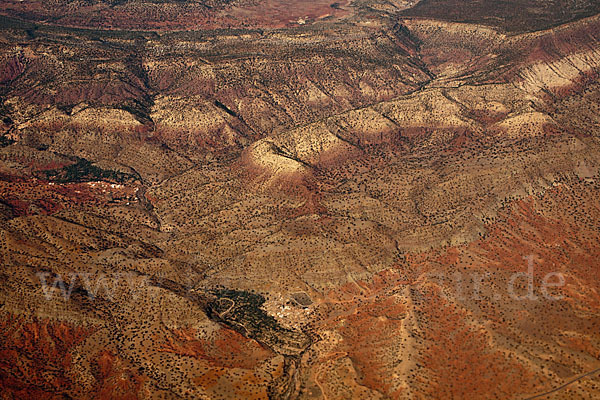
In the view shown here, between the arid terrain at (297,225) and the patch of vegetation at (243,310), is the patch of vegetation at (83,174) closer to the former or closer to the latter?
the arid terrain at (297,225)

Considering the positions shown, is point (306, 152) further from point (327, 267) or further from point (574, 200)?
point (574, 200)

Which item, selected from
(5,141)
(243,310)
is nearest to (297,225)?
(243,310)

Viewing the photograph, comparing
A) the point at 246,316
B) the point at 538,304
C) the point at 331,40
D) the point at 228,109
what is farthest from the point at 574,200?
the point at 331,40

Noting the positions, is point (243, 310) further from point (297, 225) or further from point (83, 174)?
point (83, 174)

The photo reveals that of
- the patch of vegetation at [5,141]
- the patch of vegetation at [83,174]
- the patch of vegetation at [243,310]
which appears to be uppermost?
the patch of vegetation at [5,141]

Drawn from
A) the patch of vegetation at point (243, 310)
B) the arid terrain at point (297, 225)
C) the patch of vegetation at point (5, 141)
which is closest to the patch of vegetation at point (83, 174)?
the arid terrain at point (297, 225)

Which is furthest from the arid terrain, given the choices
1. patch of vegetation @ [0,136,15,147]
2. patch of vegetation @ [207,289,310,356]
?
patch of vegetation @ [0,136,15,147]
